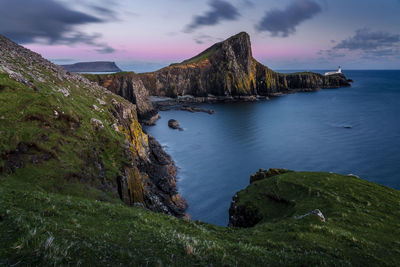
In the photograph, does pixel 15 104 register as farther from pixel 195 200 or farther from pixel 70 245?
pixel 195 200

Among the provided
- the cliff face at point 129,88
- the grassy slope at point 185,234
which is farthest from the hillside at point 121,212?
the cliff face at point 129,88

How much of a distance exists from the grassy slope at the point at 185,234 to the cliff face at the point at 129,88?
110669mm

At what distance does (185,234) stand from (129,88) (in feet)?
418

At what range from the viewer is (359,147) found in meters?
70.9

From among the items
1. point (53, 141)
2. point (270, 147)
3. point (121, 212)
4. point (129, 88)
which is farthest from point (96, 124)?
point (129, 88)

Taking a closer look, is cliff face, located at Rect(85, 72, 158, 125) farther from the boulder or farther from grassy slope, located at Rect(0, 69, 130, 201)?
grassy slope, located at Rect(0, 69, 130, 201)

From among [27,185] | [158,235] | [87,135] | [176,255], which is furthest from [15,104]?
[176,255]

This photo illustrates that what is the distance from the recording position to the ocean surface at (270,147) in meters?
52.2

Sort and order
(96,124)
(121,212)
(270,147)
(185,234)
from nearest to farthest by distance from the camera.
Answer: (185,234) → (121,212) → (96,124) → (270,147)

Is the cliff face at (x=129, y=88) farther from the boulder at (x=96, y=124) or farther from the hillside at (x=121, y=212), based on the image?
the boulder at (x=96, y=124)

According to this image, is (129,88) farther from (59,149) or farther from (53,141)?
(59,149)

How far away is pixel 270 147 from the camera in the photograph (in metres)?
76.1

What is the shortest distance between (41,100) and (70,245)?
25.8 metres

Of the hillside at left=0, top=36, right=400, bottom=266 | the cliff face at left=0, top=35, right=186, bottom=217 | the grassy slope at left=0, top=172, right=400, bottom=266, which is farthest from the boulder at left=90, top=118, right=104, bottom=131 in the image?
the grassy slope at left=0, top=172, right=400, bottom=266
